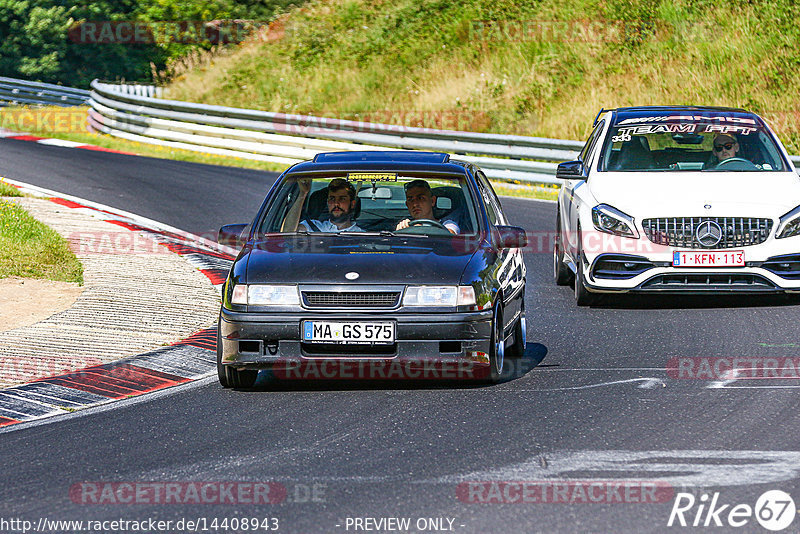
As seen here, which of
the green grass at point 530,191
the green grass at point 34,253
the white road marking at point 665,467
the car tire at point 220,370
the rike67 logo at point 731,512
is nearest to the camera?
the rike67 logo at point 731,512

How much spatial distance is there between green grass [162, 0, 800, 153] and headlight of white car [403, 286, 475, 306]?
1657 cm

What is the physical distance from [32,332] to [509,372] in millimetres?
3779

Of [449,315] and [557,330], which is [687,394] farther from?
[557,330]

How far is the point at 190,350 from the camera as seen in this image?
32.4 feet

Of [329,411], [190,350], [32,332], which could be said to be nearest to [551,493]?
[329,411]

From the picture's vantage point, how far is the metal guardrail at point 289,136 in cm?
2280

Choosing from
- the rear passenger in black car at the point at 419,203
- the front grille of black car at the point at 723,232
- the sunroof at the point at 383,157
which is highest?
the sunroof at the point at 383,157

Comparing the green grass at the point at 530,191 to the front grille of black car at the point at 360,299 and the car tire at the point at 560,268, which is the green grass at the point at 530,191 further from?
the front grille of black car at the point at 360,299

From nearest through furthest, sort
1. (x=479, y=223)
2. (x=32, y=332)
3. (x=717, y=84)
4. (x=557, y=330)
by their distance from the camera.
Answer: (x=479, y=223)
(x=32, y=332)
(x=557, y=330)
(x=717, y=84)

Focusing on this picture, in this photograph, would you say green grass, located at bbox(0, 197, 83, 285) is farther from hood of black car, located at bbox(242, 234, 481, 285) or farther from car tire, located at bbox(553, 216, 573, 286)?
car tire, located at bbox(553, 216, 573, 286)

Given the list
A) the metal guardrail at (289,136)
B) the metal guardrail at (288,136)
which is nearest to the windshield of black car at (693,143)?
the metal guardrail at (288,136)

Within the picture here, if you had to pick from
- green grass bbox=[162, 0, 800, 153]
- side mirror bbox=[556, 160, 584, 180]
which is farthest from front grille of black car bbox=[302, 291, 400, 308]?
green grass bbox=[162, 0, 800, 153]

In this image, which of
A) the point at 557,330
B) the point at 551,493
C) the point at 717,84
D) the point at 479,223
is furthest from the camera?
the point at 717,84

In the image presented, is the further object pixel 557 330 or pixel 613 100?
pixel 613 100
